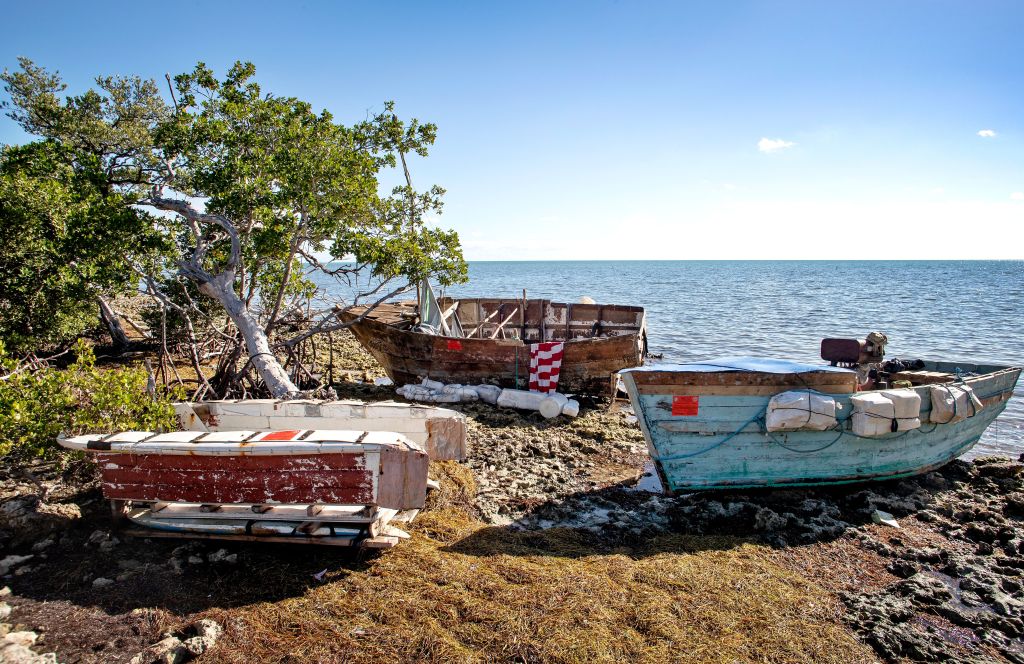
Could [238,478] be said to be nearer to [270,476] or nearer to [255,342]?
[270,476]

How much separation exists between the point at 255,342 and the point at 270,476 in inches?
192

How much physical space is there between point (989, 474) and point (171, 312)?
16.8 meters

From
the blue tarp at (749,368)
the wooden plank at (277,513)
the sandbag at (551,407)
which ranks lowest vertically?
the sandbag at (551,407)

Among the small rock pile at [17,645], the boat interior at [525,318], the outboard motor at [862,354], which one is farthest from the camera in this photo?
the boat interior at [525,318]

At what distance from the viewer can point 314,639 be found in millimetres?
3953

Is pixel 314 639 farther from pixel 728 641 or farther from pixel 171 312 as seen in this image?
pixel 171 312

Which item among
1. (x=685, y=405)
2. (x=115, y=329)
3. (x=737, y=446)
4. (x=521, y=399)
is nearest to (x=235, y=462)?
(x=685, y=405)

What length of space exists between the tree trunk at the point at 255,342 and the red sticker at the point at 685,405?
19.8 feet

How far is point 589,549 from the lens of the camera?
18.2ft

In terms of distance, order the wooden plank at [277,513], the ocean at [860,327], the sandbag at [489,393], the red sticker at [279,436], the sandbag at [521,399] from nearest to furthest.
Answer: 1. the red sticker at [279,436]
2. the wooden plank at [277,513]
3. the sandbag at [521,399]
4. the sandbag at [489,393]
5. the ocean at [860,327]

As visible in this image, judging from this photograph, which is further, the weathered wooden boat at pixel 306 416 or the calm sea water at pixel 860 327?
the calm sea water at pixel 860 327

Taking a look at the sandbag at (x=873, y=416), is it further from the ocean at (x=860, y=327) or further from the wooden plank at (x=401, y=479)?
the wooden plank at (x=401, y=479)

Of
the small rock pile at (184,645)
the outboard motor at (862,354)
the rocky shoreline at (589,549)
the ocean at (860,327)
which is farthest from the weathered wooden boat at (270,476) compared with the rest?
the ocean at (860,327)

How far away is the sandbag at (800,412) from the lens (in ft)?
21.7
